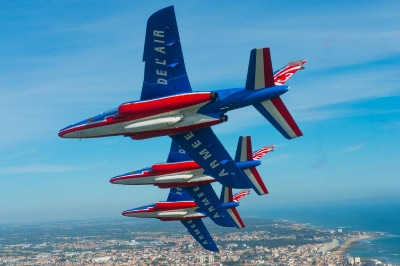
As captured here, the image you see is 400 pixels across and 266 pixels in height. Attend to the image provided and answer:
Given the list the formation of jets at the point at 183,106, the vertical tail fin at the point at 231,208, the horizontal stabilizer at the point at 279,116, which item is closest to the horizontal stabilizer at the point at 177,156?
the formation of jets at the point at 183,106

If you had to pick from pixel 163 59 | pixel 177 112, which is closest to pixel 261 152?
pixel 177 112

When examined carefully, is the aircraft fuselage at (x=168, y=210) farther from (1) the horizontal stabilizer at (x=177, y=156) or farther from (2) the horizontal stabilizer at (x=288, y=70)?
(2) the horizontal stabilizer at (x=288, y=70)

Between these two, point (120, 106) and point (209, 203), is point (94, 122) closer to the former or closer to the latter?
point (120, 106)

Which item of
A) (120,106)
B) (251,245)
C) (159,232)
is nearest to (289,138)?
(120,106)

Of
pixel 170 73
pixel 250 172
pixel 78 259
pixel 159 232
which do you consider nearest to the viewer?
pixel 170 73

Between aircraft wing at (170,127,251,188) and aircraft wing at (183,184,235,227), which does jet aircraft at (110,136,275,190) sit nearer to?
aircraft wing at (183,184,235,227)
